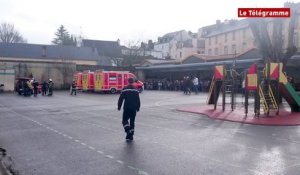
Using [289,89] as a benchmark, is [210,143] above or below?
below

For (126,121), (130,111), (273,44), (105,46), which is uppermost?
(105,46)

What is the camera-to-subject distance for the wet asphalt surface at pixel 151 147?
7098 mm

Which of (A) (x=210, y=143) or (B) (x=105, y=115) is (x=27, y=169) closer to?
(A) (x=210, y=143)

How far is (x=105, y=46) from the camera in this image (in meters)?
93.5

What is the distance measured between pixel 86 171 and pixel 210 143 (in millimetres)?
4225

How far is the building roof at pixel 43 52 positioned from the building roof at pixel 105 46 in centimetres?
1401

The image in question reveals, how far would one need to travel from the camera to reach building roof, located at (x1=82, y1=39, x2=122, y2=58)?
9012cm

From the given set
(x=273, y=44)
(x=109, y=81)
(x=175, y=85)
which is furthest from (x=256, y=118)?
(x=175, y=85)

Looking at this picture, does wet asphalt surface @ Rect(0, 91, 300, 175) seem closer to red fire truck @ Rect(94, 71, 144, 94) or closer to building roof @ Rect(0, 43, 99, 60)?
red fire truck @ Rect(94, 71, 144, 94)

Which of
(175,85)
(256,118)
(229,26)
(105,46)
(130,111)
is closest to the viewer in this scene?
(130,111)

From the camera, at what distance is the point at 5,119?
1549 cm

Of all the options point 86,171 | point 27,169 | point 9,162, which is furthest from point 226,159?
point 9,162

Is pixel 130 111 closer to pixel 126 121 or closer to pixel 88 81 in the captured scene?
pixel 126 121

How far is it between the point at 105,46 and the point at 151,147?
86164 millimetres
